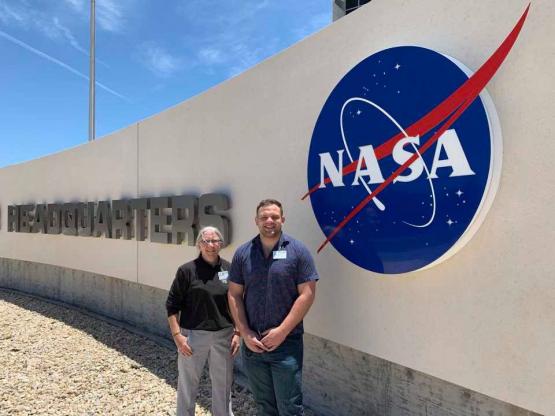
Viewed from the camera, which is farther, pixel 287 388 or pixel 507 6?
pixel 287 388

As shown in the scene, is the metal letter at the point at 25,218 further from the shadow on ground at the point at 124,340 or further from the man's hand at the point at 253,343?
the man's hand at the point at 253,343

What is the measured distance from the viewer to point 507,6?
241 centimetres

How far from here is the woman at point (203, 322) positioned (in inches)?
131

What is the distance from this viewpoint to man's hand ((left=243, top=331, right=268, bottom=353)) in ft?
9.12

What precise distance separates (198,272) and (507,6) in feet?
8.51

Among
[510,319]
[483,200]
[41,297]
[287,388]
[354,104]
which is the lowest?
[41,297]

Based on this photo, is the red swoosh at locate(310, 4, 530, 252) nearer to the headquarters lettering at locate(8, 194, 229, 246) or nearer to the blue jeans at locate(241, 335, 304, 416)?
the blue jeans at locate(241, 335, 304, 416)

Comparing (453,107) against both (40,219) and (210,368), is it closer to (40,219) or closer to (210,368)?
(210,368)

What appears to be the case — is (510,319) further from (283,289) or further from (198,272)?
(198,272)

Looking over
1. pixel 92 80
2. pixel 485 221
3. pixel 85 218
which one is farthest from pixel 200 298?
pixel 92 80

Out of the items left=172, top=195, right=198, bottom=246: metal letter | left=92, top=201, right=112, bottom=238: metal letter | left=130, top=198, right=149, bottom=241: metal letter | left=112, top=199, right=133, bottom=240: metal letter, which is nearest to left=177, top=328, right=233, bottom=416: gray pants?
left=172, top=195, right=198, bottom=246: metal letter

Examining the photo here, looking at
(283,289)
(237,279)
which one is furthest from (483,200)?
(237,279)

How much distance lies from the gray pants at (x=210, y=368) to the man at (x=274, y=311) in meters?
0.45

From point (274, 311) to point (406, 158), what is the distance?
1.29 meters
